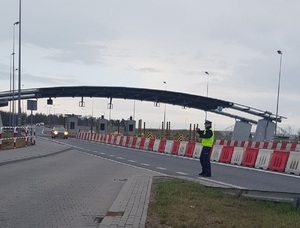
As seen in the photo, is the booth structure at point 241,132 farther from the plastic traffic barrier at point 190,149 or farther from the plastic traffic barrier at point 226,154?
the plastic traffic barrier at point 226,154

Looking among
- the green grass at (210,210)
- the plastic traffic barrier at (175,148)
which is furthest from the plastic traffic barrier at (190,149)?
the green grass at (210,210)

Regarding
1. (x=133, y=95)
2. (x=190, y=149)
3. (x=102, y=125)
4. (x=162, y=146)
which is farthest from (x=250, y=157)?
(x=102, y=125)

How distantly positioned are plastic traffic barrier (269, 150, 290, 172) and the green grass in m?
9.94

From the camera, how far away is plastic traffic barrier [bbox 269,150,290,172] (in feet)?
68.3

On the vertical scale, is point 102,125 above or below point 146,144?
above

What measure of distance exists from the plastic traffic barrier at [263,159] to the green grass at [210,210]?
35.0 feet

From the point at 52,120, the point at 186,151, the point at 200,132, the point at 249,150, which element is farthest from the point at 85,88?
the point at 52,120

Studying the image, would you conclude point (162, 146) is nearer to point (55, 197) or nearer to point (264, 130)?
point (264, 130)

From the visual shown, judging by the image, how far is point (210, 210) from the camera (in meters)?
8.83

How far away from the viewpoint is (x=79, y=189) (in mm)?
12453

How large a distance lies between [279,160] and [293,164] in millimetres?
956

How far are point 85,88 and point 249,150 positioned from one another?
128ft

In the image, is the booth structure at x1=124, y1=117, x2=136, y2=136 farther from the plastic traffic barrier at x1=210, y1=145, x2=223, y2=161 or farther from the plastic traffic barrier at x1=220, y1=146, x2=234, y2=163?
the plastic traffic barrier at x1=220, y1=146, x2=234, y2=163

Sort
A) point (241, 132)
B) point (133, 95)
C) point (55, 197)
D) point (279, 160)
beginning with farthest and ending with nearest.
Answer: point (133, 95) → point (241, 132) → point (279, 160) → point (55, 197)
